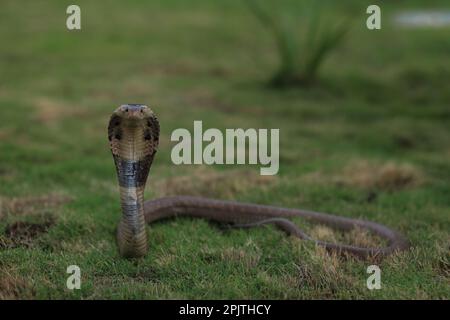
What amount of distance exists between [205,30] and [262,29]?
1.49 m

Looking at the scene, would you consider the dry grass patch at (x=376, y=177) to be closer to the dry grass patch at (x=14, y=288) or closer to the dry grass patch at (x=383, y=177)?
the dry grass patch at (x=383, y=177)

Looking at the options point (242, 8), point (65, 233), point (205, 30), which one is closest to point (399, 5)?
point (242, 8)

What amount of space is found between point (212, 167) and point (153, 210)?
69.9 inches

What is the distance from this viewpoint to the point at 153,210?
5043 millimetres

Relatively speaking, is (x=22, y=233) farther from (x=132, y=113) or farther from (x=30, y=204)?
(x=132, y=113)

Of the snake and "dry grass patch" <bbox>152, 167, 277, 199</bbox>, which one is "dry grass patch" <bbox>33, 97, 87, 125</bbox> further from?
the snake

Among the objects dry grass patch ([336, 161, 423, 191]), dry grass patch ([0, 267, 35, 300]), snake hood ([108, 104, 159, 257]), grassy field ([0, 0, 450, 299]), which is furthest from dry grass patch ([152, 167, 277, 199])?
dry grass patch ([0, 267, 35, 300])

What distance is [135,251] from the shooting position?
4.17m

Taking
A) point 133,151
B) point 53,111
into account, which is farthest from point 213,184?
point 53,111

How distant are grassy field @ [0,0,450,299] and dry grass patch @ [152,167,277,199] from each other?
0.06 ft

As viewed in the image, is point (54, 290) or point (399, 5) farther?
→ point (399, 5)

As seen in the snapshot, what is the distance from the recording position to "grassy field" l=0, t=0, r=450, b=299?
395 centimetres

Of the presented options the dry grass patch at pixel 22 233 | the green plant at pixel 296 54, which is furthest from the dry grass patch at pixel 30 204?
the green plant at pixel 296 54
